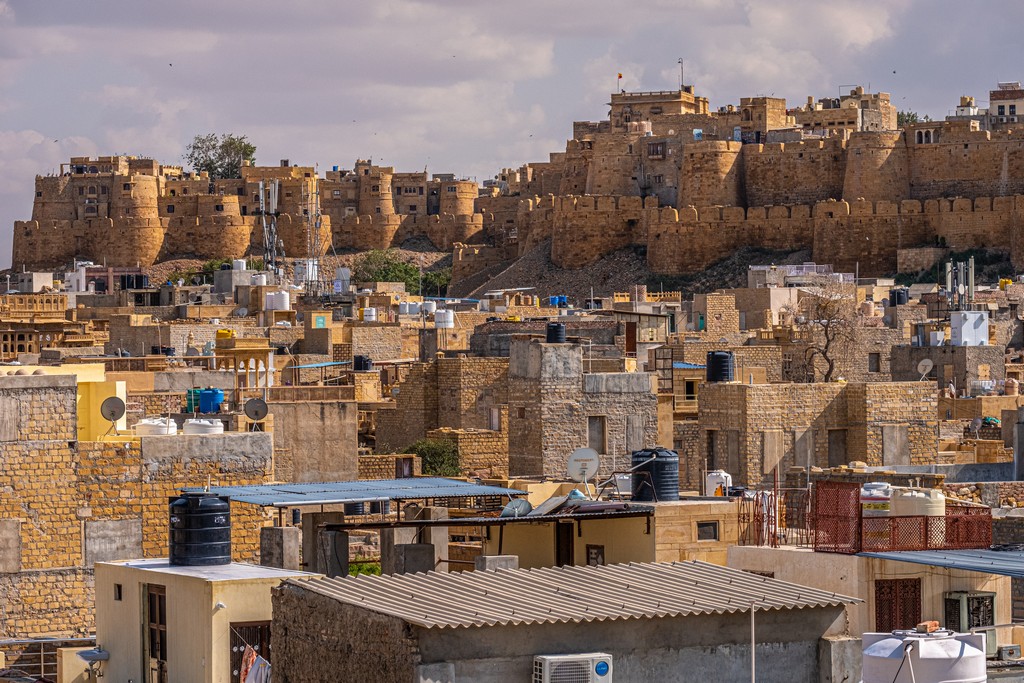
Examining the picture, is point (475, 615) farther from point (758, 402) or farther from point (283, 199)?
point (283, 199)

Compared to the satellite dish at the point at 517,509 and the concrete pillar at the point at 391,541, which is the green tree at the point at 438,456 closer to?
the satellite dish at the point at 517,509

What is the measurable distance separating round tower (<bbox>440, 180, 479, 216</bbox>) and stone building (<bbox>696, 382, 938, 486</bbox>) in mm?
68570

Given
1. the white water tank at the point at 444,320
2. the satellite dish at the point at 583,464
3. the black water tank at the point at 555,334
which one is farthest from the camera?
the white water tank at the point at 444,320

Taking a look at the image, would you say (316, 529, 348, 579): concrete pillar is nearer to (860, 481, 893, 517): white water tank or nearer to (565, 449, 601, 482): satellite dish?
(860, 481, 893, 517): white water tank

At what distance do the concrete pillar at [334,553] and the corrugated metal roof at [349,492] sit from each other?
37.3 inches

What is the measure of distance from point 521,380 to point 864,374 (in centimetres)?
924

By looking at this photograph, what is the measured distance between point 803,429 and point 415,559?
11245mm

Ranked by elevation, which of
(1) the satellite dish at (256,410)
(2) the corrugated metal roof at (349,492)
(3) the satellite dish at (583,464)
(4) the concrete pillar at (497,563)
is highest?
(1) the satellite dish at (256,410)

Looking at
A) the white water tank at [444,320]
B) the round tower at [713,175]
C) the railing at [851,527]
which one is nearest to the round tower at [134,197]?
the round tower at [713,175]

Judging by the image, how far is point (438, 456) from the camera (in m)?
21.9

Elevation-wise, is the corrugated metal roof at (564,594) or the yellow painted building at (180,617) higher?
the corrugated metal roof at (564,594)

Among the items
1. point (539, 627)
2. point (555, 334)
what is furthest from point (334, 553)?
point (555, 334)

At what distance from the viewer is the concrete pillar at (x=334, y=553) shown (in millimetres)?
11547

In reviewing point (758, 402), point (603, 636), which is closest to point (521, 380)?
point (758, 402)
